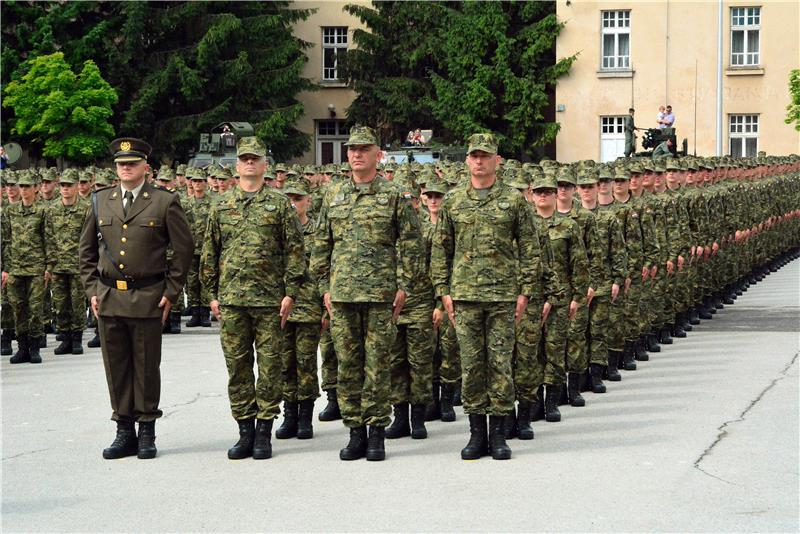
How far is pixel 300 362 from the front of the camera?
11.0m

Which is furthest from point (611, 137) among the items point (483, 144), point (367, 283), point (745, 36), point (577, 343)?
point (367, 283)

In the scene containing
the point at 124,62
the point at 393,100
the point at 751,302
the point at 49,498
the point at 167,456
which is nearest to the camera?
the point at 49,498

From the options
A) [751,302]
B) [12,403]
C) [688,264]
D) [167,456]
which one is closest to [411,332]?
[167,456]

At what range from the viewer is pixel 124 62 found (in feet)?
155

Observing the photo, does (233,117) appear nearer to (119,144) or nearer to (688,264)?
(688,264)

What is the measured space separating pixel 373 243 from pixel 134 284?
175 cm

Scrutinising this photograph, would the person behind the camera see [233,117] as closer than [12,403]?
No

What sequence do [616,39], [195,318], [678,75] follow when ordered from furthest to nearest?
1. [616,39]
2. [678,75]
3. [195,318]

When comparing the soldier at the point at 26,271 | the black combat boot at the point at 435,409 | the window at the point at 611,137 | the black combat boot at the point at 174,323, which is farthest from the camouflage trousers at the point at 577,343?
the window at the point at 611,137

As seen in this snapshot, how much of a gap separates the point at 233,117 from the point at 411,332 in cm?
3859

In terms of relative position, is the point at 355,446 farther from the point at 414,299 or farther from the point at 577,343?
the point at 577,343

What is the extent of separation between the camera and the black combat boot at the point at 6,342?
54.5ft

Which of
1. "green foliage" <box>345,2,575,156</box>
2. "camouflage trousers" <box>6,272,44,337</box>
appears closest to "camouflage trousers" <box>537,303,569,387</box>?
"camouflage trousers" <box>6,272,44,337</box>

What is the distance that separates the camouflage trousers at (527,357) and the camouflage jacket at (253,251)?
1.83 m
